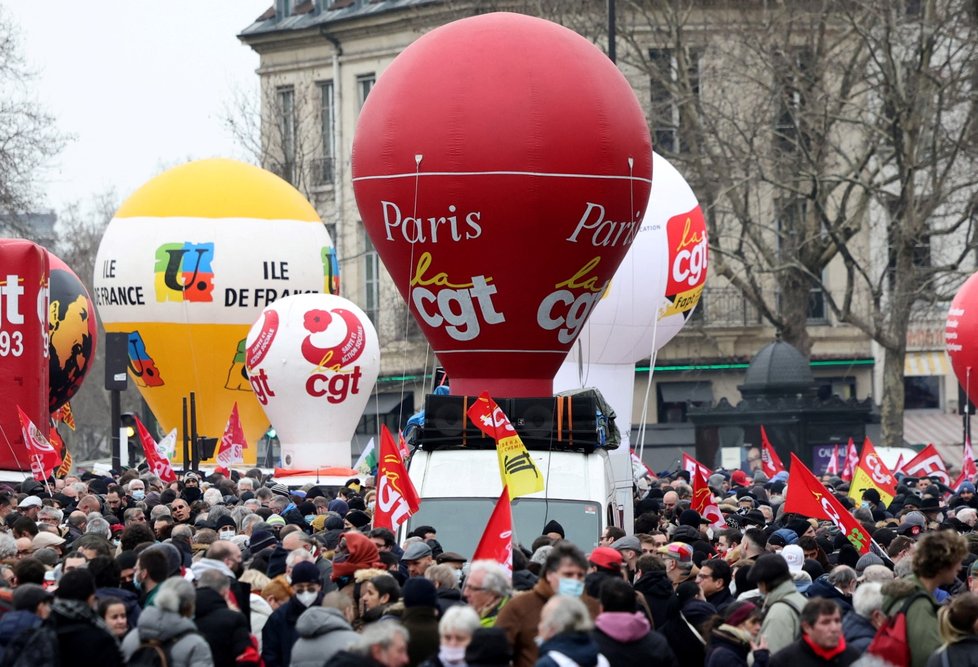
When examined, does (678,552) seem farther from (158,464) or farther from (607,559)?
(158,464)

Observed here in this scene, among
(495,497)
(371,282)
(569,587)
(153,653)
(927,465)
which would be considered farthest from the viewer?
(371,282)

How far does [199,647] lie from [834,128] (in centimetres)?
4080

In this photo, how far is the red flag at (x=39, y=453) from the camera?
2172cm

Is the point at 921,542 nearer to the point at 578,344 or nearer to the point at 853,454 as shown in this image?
the point at 578,344

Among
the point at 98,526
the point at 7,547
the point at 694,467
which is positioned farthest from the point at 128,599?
the point at 694,467

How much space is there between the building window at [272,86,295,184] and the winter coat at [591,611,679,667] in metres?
41.7

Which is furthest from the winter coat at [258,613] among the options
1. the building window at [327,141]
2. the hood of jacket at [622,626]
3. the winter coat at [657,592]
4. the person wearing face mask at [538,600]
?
the building window at [327,141]

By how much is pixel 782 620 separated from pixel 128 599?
10.6ft

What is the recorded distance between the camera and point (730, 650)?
939 centimetres

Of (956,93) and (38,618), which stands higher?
(956,93)

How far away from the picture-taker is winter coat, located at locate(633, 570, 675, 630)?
10781 mm

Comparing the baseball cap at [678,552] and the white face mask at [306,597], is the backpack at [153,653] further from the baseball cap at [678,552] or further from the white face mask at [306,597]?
the baseball cap at [678,552]

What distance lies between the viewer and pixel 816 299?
54094 mm

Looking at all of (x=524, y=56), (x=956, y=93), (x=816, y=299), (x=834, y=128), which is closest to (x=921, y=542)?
(x=524, y=56)
